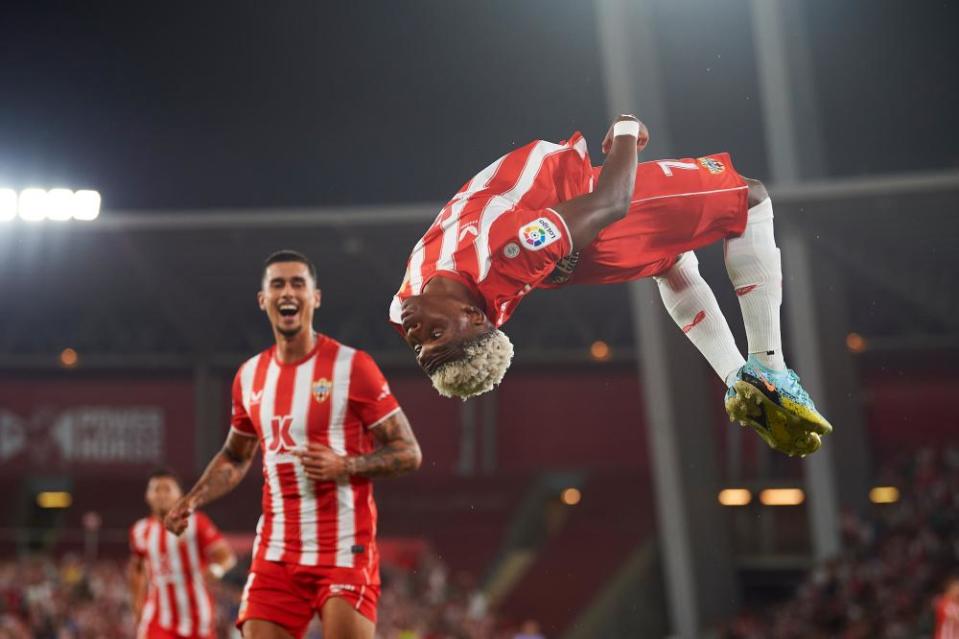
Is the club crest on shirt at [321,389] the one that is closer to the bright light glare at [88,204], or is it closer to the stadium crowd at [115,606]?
the bright light glare at [88,204]

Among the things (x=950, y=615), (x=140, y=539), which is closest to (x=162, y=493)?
(x=140, y=539)

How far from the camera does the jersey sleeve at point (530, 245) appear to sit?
4363 millimetres

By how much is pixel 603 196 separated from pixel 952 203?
11001mm

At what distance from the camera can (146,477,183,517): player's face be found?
25.8 feet

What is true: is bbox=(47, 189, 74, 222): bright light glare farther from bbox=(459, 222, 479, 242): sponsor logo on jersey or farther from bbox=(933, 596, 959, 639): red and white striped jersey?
bbox=(933, 596, 959, 639): red and white striped jersey

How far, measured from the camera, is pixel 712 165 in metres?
4.92

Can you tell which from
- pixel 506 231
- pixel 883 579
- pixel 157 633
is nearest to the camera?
pixel 506 231

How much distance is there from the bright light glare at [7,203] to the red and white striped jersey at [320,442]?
442 cm

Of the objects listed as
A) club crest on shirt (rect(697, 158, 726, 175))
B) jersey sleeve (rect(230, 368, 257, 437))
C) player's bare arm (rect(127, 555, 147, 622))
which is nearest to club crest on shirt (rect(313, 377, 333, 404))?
jersey sleeve (rect(230, 368, 257, 437))

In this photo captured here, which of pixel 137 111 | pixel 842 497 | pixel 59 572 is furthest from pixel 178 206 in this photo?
pixel 842 497

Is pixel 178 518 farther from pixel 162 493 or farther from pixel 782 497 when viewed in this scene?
pixel 782 497

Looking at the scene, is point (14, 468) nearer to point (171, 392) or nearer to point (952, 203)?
point (171, 392)

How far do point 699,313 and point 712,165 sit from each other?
2.37ft

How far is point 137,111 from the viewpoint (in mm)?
8977
